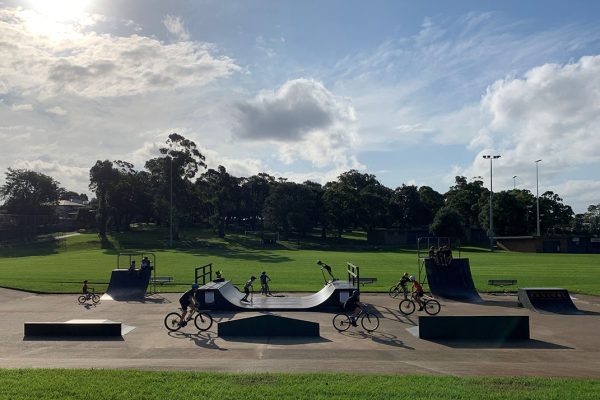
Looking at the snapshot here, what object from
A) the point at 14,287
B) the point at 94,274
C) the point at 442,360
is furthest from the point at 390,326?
the point at 94,274

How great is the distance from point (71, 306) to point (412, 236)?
9915 centimetres

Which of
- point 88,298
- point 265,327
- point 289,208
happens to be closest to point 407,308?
point 265,327

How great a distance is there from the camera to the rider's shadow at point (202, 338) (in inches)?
653

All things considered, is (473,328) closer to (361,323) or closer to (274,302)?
(361,323)

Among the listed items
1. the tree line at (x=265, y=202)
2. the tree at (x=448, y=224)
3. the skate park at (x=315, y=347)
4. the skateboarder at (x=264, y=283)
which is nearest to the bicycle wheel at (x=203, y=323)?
the skate park at (x=315, y=347)

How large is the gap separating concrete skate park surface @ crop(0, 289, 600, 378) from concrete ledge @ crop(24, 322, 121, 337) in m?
0.51

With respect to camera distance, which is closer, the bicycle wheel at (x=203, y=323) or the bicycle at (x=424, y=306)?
the bicycle wheel at (x=203, y=323)

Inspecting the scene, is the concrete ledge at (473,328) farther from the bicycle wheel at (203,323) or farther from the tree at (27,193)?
the tree at (27,193)

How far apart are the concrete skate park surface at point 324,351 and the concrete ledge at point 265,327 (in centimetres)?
49

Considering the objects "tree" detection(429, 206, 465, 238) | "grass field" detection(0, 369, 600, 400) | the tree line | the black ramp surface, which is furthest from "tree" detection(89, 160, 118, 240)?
"grass field" detection(0, 369, 600, 400)

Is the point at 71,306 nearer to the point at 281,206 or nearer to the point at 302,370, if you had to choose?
the point at 302,370

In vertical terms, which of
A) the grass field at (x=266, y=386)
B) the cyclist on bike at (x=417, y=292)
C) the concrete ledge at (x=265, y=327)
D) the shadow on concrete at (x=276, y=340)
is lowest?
the shadow on concrete at (x=276, y=340)

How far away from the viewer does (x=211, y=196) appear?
392 feet

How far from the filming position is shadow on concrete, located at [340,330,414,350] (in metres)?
17.2
